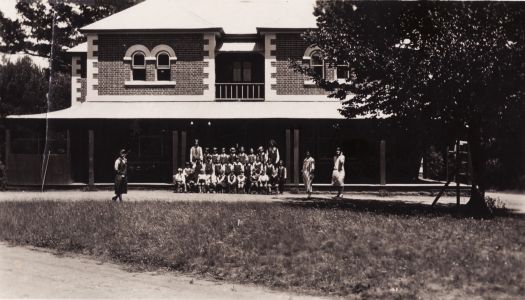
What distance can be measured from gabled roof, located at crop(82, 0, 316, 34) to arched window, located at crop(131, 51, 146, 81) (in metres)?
1.11

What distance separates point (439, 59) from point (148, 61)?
13.5 meters

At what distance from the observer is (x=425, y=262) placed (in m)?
8.13

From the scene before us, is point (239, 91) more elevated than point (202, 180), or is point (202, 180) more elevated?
point (239, 91)

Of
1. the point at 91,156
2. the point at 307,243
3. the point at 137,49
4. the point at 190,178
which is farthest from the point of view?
the point at 137,49

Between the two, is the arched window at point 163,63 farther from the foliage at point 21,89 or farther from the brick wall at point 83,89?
the foliage at point 21,89

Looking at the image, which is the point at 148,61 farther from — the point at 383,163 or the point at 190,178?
the point at 383,163

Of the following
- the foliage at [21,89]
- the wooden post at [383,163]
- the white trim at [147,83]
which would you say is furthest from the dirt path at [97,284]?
the foliage at [21,89]

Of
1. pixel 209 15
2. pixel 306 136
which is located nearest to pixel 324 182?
pixel 306 136

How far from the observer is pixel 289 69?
22.7m

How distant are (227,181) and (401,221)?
31.4 feet

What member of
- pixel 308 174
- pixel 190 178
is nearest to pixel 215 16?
pixel 190 178

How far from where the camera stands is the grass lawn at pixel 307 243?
25.1 ft

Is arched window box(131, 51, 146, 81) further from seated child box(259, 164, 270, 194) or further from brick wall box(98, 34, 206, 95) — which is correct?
seated child box(259, 164, 270, 194)

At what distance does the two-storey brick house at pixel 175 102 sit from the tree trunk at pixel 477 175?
7616 millimetres
